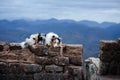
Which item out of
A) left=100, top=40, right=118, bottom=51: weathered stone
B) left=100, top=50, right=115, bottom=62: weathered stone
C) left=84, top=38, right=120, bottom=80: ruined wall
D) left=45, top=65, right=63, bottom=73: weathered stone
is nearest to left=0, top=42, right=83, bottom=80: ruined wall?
left=45, top=65, right=63, bottom=73: weathered stone

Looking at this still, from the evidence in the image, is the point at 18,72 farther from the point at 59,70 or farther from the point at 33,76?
the point at 59,70

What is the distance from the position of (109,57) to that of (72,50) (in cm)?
234

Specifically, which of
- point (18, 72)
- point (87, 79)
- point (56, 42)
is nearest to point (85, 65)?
point (87, 79)

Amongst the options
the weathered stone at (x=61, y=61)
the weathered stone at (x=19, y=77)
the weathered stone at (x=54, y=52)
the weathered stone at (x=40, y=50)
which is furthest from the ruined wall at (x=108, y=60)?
the weathered stone at (x=19, y=77)

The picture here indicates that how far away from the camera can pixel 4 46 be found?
1070 cm

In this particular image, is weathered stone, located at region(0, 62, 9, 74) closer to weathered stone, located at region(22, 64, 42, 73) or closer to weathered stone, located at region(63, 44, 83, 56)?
weathered stone, located at region(22, 64, 42, 73)

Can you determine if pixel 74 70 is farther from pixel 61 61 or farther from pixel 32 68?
pixel 32 68

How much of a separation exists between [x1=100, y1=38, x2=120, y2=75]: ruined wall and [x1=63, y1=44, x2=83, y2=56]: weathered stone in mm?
1941

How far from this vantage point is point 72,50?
10492 mm

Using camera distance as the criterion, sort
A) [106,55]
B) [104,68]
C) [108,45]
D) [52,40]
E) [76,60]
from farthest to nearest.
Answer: [104,68], [106,55], [108,45], [52,40], [76,60]

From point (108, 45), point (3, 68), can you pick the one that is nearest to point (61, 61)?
point (3, 68)

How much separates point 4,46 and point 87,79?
2.38 meters

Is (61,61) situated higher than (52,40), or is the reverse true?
(52,40)

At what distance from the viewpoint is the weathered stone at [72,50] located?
1045 centimetres
